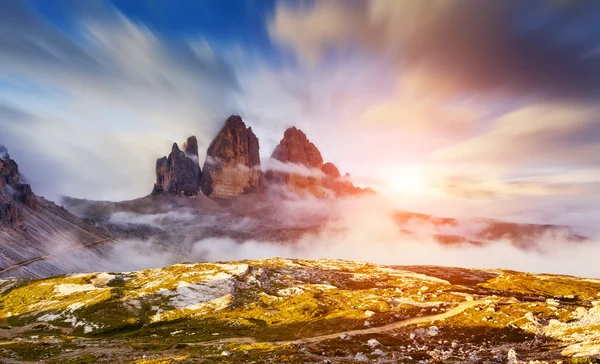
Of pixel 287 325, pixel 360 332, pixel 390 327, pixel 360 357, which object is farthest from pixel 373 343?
pixel 287 325

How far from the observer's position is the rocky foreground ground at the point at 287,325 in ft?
254

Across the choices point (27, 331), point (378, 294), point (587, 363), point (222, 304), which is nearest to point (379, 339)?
point (587, 363)

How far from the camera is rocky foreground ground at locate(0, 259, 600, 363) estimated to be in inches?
3046

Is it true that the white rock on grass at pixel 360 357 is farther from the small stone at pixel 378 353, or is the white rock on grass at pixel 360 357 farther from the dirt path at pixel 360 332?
the dirt path at pixel 360 332

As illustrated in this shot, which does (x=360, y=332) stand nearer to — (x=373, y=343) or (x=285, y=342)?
(x=373, y=343)

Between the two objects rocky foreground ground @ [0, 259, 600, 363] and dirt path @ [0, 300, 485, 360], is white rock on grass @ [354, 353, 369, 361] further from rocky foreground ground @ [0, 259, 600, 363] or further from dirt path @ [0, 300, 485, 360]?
dirt path @ [0, 300, 485, 360]

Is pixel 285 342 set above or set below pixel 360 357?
below

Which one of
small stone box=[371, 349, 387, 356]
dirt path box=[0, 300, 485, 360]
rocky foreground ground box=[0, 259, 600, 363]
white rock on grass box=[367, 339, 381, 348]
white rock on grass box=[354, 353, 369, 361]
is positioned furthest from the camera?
dirt path box=[0, 300, 485, 360]

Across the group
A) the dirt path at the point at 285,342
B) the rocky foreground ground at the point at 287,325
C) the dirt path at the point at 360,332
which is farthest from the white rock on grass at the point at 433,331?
the dirt path at the point at 360,332

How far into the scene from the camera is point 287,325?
431ft

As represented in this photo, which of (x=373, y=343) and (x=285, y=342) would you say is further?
(x=285, y=342)

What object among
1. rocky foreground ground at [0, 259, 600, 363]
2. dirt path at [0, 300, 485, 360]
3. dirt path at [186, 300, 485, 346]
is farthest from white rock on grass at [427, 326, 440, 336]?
dirt path at [186, 300, 485, 346]

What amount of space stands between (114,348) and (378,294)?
118m

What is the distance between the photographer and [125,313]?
156375 mm
